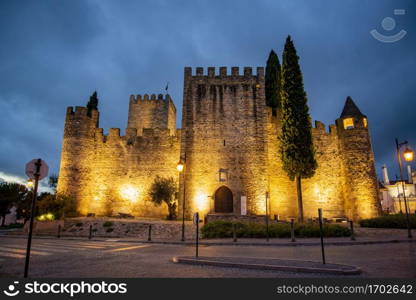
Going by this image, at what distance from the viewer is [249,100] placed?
2481cm

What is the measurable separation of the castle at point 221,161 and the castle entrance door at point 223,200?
A: 0.28 ft

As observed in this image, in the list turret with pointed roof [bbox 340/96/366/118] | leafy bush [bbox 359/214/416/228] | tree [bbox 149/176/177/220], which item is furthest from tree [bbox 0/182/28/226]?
turret with pointed roof [bbox 340/96/366/118]

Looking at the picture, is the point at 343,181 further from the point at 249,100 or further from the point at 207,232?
the point at 207,232

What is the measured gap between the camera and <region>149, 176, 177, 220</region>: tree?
23594 millimetres

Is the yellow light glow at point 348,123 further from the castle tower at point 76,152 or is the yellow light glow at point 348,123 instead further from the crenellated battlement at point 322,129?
the castle tower at point 76,152

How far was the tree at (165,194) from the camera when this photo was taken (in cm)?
2359

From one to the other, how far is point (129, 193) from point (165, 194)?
5309 mm

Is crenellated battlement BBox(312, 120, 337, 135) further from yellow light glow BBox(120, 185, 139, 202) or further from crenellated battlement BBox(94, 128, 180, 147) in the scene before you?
yellow light glow BBox(120, 185, 139, 202)

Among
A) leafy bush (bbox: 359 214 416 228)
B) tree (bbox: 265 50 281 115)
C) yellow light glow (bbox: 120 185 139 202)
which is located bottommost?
leafy bush (bbox: 359 214 416 228)

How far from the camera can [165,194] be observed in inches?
930

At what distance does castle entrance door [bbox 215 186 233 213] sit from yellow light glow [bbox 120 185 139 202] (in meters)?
8.88

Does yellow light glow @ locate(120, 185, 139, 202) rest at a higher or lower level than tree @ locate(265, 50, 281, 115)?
lower

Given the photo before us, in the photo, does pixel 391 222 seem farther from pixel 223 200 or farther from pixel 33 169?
pixel 33 169

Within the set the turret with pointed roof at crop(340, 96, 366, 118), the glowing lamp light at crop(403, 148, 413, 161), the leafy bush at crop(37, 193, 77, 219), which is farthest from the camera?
the turret with pointed roof at crop(340, 96, 366, 118)
